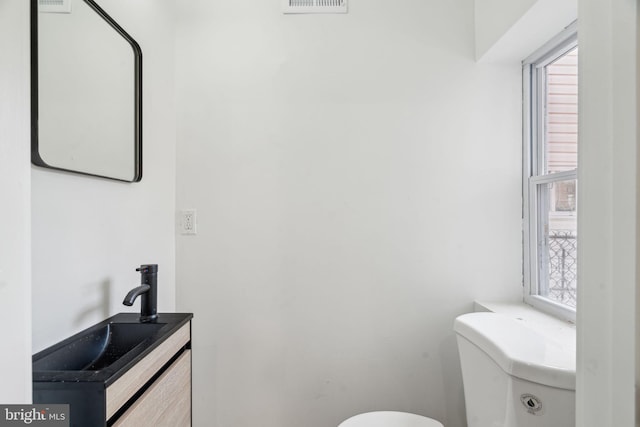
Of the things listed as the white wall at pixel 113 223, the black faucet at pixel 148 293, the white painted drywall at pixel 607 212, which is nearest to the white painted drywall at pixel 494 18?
the white painted drywall at pixel 607 212

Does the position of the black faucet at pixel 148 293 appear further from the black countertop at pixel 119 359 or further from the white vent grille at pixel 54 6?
the white vent grille at pixel 54 6

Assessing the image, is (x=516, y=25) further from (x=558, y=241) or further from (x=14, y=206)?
(x=14, y=206)

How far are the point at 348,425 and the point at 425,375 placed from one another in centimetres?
55

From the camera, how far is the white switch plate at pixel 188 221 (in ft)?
5.42

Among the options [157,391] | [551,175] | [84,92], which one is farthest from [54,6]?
[551,175]

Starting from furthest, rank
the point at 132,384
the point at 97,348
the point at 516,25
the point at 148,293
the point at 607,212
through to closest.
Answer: the point at 516,25 < the point at 148,293 < the point at 97,348 < the point at 132,384 < the point at 607,212

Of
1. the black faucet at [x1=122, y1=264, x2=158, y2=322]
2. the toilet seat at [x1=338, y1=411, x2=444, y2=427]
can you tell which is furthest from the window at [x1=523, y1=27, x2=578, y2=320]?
the black faucet at [x1=122, y1=264, x2=158, y2=322]

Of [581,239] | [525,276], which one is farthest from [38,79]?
[525,276]

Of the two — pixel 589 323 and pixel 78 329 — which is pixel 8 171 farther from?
pixel 589 323

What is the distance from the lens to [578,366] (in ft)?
1.36

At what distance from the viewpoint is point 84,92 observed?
1.10m

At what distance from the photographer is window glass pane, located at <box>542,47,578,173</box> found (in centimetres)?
143

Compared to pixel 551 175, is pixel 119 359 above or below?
below

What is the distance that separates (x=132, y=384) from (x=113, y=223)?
62cm
